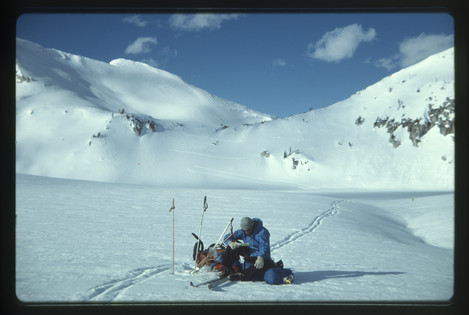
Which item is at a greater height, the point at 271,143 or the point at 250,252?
the point at 271,143

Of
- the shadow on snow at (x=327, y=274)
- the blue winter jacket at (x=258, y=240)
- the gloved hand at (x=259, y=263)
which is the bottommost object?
the shadow on snow at (x=327, y=274)

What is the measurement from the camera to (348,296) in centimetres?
524

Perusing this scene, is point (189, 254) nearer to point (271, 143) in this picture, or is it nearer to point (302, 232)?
point (302, 232)

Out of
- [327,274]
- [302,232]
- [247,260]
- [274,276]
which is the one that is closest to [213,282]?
[247,260]

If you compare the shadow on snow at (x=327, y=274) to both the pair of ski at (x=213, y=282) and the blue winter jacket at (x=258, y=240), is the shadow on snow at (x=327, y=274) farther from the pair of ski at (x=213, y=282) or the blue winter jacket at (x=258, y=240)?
the pair of ski at (x=213, y=282)

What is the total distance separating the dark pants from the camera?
579 cm

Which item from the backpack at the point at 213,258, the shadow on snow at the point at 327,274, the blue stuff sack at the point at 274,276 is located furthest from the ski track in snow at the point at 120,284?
the shadow on snow at the point at 327,274

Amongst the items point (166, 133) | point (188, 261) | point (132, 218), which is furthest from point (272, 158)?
point (188, 261)

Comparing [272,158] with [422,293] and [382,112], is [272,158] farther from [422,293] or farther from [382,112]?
[422,293]

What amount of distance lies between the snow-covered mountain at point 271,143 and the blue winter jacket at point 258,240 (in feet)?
138

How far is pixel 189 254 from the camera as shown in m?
8.05

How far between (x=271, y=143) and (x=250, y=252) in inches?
2328

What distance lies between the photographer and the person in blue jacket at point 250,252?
5.76 metres

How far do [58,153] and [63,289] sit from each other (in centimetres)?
5894
